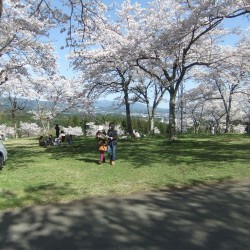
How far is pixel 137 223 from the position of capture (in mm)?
6043

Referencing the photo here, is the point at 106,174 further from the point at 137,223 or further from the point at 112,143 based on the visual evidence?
the point at 137,223

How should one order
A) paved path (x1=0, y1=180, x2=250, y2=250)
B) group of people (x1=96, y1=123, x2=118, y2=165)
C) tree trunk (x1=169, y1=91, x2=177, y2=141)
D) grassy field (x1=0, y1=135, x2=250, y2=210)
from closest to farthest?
paved path (x1=0, y1=180, x2=250, y2=250), grassy field (x1=0, y1=135, x2=250, y2=210), group of people (x1=96, y1=123, x2=118, y2=165), tree trunk (x1=169, y1=91, x2=177, y2=141)

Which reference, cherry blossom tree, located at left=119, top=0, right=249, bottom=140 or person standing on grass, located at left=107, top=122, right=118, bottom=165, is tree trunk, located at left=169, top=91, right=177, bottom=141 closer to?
cherry blossom tree, located at left=119, top=0, right=249, bottom=140

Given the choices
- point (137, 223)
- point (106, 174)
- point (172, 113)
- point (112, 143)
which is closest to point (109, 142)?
point (112, 143)

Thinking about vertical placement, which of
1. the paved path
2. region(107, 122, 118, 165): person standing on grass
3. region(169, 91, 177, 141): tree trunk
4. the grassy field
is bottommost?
the paved path

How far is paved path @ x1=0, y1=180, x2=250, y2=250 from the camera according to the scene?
514 centimetres

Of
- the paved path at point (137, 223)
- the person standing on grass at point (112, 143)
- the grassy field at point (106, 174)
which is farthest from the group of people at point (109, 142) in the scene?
the paved path at point (137, 223)

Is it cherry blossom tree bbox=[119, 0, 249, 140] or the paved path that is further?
cherry blossom tree bbox=[119, 0, 249, 140]

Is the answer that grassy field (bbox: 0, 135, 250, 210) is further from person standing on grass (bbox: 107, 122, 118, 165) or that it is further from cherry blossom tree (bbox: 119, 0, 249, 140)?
cherry blossom tree (bbox: 119, 0, 249, 140)

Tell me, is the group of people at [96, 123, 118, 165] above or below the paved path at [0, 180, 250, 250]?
above

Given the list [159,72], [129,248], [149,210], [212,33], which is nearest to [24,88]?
[159,72]

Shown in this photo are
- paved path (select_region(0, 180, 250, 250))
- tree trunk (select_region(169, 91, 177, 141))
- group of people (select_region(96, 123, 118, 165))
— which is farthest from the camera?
tree trunk (select_region(169, 91, 177, 141))

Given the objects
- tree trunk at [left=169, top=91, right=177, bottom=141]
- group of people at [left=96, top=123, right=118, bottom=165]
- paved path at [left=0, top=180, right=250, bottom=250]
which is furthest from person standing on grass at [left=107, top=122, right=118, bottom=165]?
tree trunk at [left=169, top=91, right=177, bottom=141]

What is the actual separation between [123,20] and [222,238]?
22.7 meters
